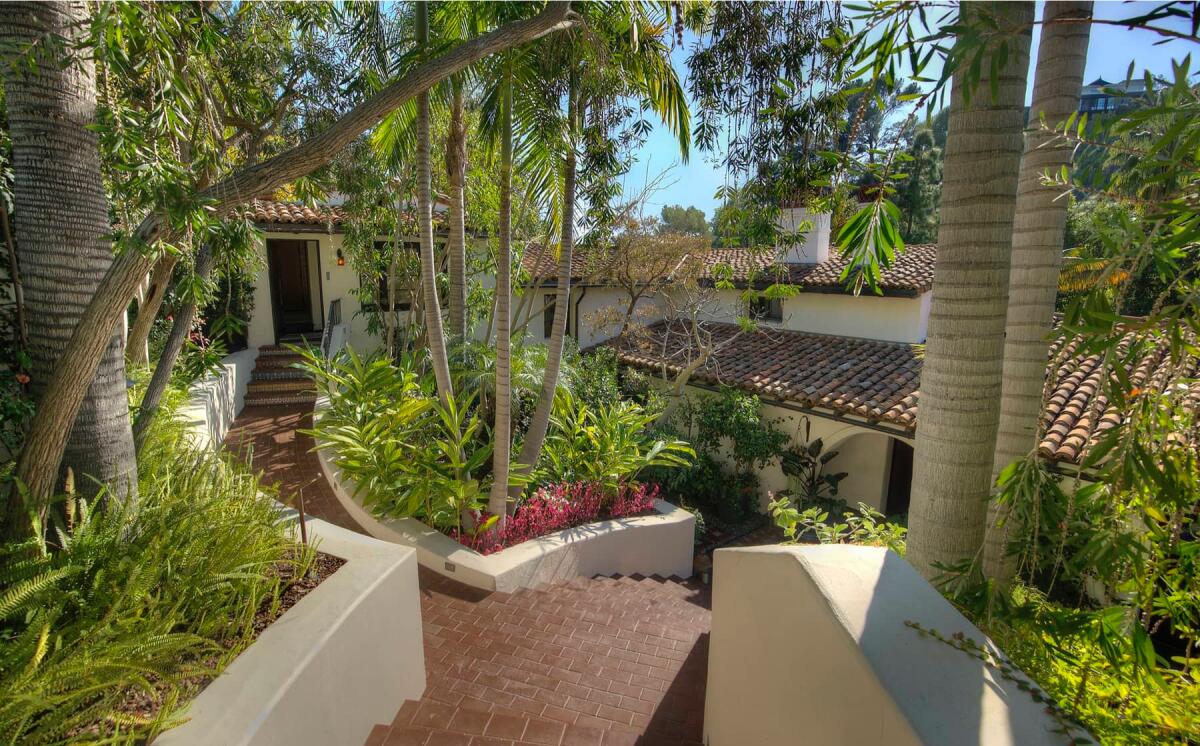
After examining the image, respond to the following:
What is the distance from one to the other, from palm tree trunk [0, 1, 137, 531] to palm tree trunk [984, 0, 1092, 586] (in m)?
4.39

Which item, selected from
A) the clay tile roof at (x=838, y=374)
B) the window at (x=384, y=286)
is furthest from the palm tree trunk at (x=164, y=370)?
the clay tile roof at (x=838, y=374)

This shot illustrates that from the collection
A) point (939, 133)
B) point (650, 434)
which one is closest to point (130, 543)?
point (650, 434)

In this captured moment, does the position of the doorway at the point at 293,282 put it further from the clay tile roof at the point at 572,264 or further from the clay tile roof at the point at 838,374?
the clay tile roof at the point at 838,374

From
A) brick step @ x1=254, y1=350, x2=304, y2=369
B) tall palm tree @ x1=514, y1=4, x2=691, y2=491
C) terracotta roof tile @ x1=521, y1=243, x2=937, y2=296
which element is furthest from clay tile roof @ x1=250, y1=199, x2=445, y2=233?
tall palm tree @ x1=514, y1=4, x2=691, y2=491

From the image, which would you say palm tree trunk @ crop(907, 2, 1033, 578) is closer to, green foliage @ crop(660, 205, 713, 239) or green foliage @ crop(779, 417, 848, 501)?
green foliage @ crop(779, 417, 848, 501)

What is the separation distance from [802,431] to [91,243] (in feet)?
37.7

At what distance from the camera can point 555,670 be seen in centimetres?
459

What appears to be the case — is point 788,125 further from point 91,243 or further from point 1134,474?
point 91,243

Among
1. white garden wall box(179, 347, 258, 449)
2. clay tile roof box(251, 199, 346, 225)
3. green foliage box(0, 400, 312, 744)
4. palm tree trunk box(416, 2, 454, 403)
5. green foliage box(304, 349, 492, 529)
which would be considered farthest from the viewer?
clay tile roof box(251, 199, 346, 225)

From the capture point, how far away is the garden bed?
5980 mm

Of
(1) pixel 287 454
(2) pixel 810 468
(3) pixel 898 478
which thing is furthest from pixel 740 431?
(1) pixel 287 454

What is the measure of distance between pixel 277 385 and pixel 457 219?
674 centimetres

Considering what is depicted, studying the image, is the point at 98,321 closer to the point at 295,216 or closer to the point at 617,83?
the point at 617,83

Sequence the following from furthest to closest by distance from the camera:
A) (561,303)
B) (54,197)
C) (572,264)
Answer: (572,264) → (561,303) → (54,197)
